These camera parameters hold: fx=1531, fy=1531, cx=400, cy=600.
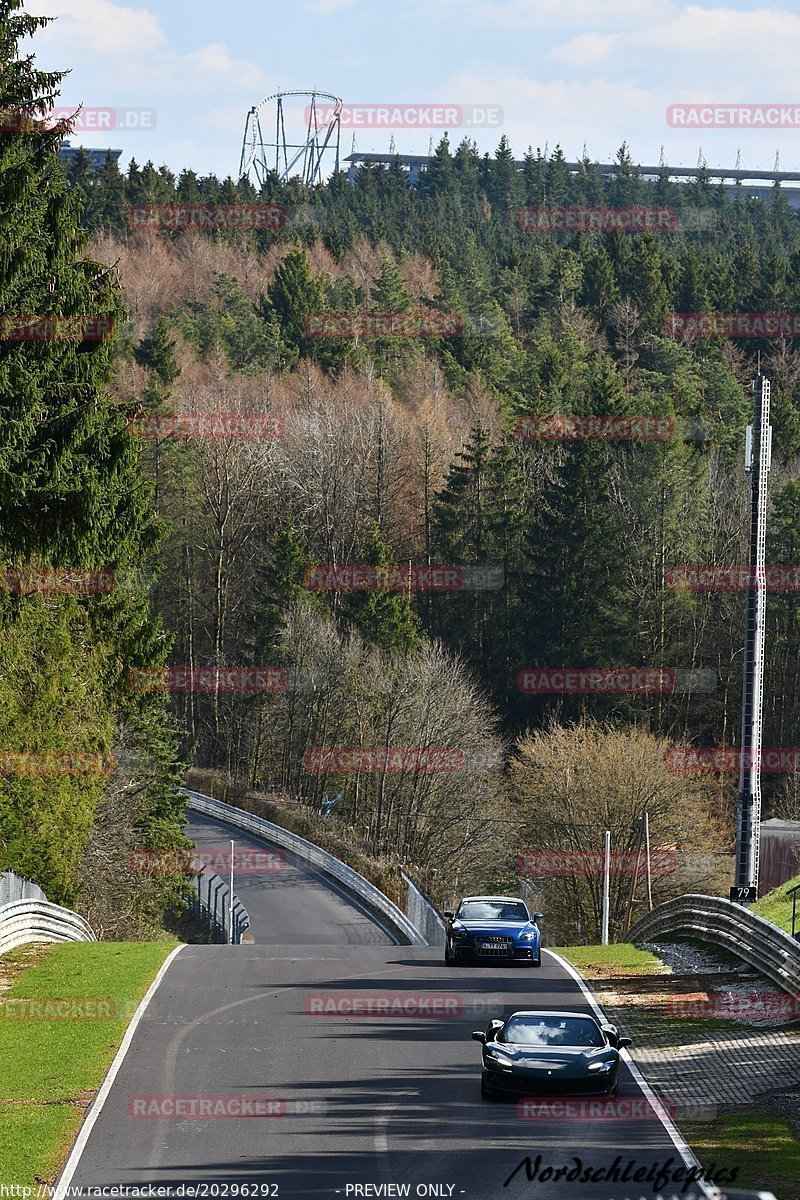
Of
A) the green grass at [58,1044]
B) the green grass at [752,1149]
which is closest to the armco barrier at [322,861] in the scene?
the green grass at [58,1044]

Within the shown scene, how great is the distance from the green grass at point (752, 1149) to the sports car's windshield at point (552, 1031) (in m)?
1.55

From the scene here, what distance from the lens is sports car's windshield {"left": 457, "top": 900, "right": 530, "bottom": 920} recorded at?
27828mm

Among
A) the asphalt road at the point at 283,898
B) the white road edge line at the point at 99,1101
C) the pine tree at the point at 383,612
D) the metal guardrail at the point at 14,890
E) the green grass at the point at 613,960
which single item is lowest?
the asphalt road at the point at 283,898

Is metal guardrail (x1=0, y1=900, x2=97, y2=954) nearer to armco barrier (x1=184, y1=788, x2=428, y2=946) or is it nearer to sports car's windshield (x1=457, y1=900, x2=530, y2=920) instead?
sports car's windshield (x1=457, y1=900, x2=530, y2=920)

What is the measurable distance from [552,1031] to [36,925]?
15.5 meters

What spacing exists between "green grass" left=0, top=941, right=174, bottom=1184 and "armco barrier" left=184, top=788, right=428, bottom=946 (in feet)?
→ 73.3

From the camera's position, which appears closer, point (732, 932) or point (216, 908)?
point (732, 932)

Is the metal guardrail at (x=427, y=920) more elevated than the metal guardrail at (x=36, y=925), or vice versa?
the metal guardrail at (x=36, y=925)

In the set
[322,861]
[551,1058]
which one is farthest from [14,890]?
[322,861]

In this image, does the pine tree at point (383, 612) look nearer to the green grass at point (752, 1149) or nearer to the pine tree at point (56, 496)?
the pine tree at point (56, 496)

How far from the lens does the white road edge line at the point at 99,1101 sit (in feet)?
46.6

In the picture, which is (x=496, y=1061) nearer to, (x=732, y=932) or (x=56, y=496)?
(x=732, y=932)

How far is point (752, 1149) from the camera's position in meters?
15.3

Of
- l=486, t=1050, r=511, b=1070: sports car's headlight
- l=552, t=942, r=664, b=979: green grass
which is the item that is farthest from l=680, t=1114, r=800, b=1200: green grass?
l=552, t=942, r=664, b=979: green grass
